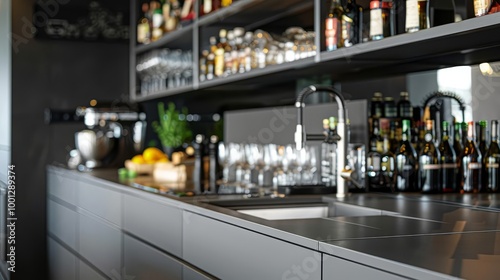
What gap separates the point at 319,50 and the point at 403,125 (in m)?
0.39

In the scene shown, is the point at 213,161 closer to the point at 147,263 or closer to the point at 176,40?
the point at 147,263

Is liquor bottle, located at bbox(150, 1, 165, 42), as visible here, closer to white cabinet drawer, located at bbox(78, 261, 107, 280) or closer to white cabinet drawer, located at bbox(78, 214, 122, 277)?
white cabinet drawer, located at bbox(78, 214, 122, 277)

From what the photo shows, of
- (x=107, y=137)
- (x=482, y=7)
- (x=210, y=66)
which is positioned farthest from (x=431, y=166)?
(x=107, y=137)

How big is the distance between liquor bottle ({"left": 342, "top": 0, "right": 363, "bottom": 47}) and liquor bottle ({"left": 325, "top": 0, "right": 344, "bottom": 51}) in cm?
2

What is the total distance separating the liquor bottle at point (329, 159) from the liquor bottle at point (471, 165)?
47 centimetres

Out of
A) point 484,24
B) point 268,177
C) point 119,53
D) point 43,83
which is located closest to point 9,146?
point 43,83

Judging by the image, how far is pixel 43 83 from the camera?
Answer: 185 inches

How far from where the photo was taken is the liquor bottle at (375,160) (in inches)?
101

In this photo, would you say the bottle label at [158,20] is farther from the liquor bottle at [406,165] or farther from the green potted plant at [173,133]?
the liquor bottle at [406,165]

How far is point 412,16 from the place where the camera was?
→ 2.14 meters

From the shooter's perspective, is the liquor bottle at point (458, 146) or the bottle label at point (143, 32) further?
the bottle label at point (143, 32)

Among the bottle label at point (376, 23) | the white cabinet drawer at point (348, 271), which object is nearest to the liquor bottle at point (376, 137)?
the bottle label at point (376, 23)

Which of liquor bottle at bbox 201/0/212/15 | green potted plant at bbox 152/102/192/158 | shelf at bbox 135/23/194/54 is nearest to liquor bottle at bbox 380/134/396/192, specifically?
liquor bottle at bbox 201/0/212/15

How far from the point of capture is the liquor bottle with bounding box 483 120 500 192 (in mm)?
2311
